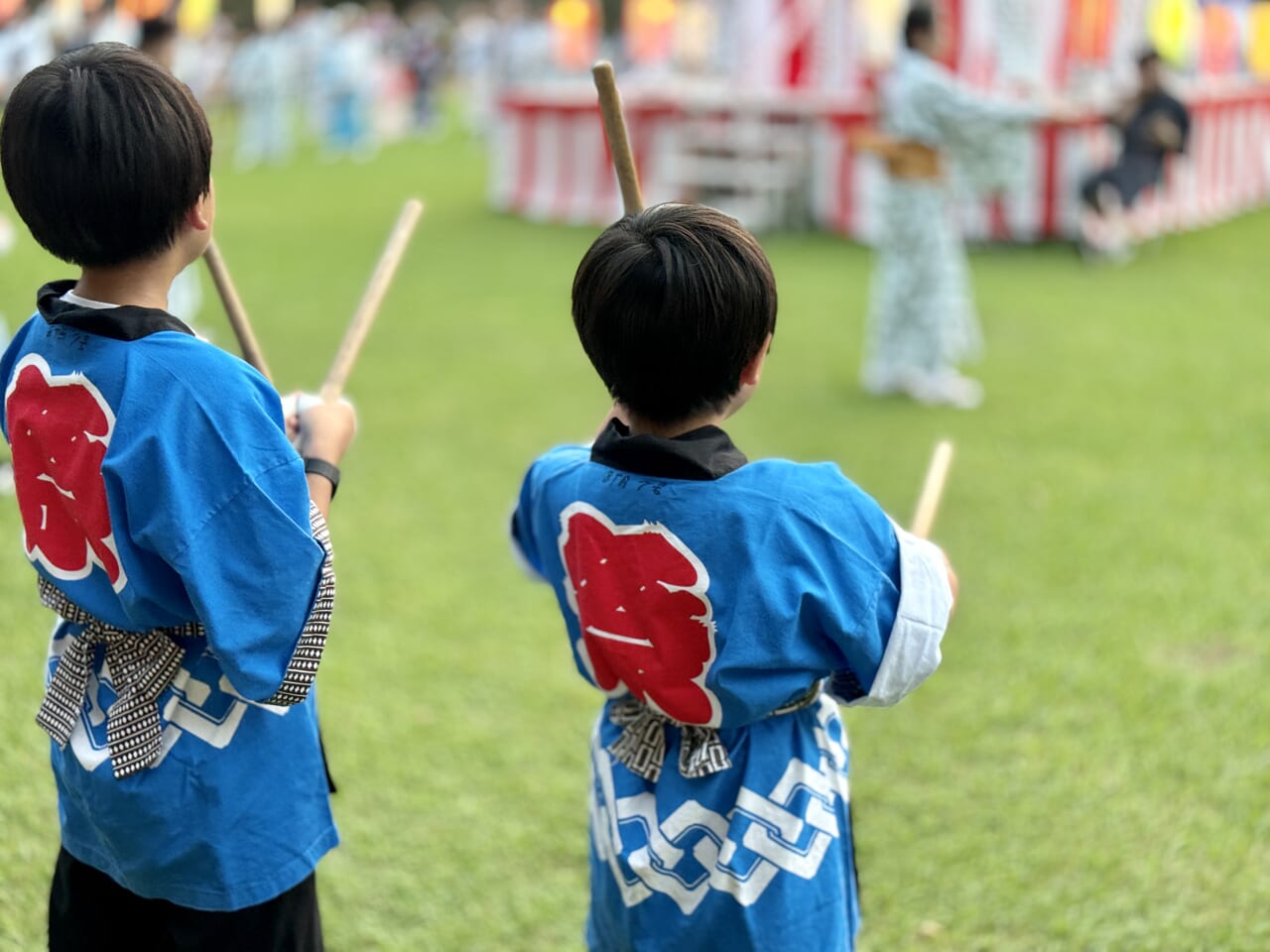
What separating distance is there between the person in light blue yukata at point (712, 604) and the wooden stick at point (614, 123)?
230 millimetres

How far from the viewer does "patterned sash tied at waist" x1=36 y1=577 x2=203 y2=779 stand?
1.41m

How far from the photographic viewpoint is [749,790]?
1.46 metres

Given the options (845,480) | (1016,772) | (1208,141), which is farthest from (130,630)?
(1208,141)

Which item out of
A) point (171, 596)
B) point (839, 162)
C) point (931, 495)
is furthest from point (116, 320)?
point (839, 162)

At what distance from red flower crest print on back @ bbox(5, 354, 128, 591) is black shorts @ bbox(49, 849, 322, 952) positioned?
1.41ft

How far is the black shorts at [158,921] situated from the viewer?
151 centimetres

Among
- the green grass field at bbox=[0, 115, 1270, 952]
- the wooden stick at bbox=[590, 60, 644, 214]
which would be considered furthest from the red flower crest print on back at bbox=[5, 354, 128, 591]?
the green grass field at bbox=[0, 115, 1270, 952]

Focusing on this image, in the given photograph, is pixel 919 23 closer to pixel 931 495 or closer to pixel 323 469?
pixel 931 495

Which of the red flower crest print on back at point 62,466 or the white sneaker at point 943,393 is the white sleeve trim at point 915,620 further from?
the white sneaker at point 943,393

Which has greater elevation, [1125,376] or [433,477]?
[433,477]

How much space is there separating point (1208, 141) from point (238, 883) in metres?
10.9

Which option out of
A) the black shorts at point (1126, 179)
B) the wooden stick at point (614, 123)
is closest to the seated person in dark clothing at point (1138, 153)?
the black shorts at point (1126, 179)

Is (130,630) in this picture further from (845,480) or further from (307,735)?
(845,480)

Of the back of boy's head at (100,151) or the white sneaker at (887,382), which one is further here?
the white sneaker at (887,382)
